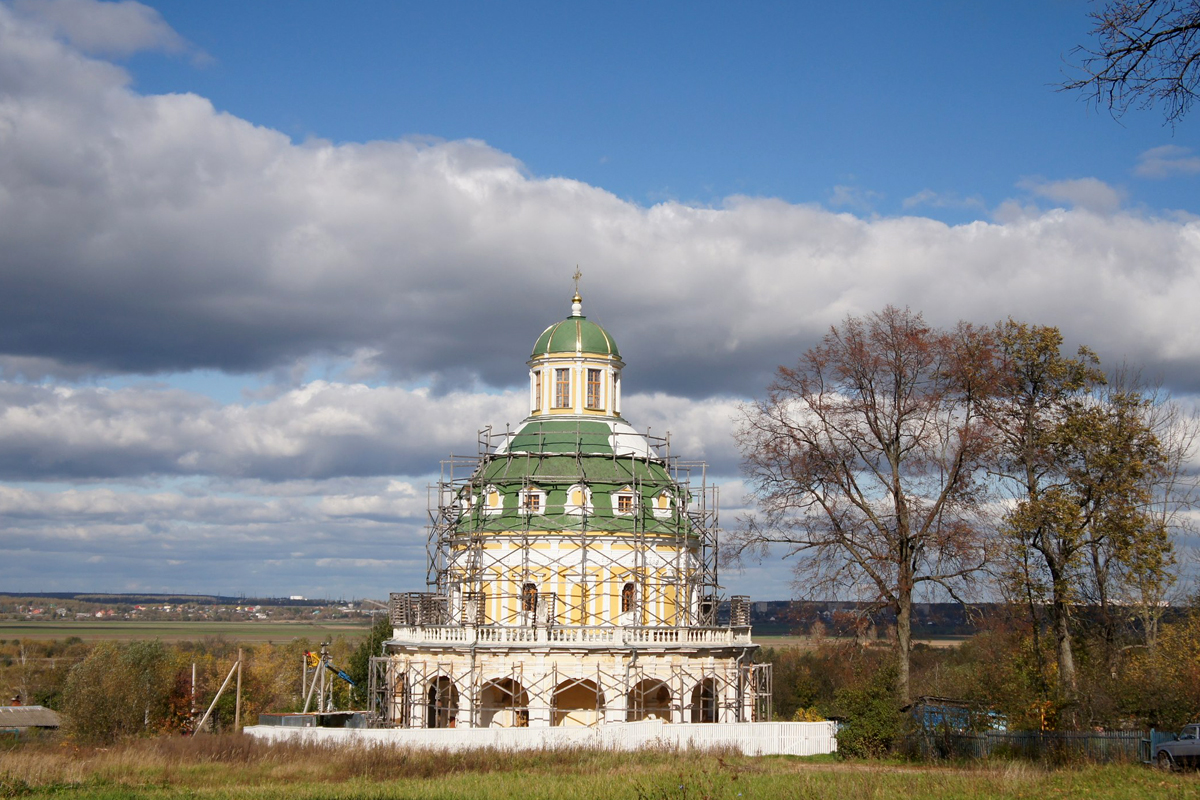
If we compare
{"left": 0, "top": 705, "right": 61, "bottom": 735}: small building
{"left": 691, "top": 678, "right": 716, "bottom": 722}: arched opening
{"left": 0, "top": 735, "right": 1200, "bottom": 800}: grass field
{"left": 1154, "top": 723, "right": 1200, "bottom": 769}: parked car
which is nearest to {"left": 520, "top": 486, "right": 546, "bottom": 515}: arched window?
{"left": 691, "top": 678, "right": 716, "bottom": 722}: arched opening

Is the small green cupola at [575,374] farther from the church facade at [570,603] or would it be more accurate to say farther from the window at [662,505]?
the window at [662,505]

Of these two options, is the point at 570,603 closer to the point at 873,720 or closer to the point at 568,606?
the point at 568,606

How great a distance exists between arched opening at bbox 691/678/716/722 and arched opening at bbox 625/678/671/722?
1.05 metres

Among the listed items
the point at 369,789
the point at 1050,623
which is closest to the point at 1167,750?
the point at 1050,623

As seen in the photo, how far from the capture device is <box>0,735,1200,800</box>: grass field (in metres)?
20.0

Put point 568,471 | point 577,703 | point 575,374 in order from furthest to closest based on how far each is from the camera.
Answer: point 575,374 → point 568,471 → point 577,703

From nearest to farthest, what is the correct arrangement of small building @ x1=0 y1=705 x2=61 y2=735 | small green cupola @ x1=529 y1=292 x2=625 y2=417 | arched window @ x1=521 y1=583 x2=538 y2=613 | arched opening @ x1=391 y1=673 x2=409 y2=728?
arched opening @ x1=391 y1=673 x2=409 y2=728
arched window @ x1=521 y1=583 x2=538 y2=613
small green cupola @ x1=529 y1=292 x2=625 y2=417
small building @ x1=0 y1=705 x2=61 y2=735

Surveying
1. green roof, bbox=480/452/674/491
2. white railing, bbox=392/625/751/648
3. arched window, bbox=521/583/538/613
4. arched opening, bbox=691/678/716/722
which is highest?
green roof, bbox=480/452/674/491

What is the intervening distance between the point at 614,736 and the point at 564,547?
10001 millimetres

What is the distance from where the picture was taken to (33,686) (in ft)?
310

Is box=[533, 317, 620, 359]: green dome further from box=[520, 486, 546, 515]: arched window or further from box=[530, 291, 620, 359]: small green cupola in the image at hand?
box=[520, 486, 546, 515]: arched window

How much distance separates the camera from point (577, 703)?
41.6m

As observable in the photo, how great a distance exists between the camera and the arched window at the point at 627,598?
4244cm

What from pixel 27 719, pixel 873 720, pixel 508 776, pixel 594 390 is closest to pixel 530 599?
pixel 594 390
